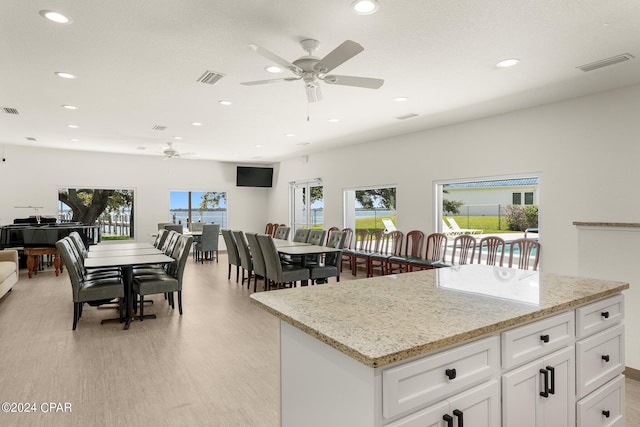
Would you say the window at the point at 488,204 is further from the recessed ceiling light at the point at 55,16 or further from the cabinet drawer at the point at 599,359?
the recessed ceiling light at the point at 55,16

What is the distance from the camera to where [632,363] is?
3000mm

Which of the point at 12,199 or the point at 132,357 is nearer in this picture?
the point at 132,357

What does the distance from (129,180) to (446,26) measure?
9114 mm

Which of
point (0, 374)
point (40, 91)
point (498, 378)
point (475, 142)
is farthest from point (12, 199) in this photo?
point (498, 378)

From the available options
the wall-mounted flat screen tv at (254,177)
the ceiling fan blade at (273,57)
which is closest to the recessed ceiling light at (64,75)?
the ceiling fan blade at (273,57)

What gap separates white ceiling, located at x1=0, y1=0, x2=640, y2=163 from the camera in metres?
2.59

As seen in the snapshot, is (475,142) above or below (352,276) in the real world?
above

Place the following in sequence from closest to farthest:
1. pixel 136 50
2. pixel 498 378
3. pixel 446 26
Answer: pixel 498 378, pixel 446 26, pixel 136 50

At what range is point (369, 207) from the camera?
8102mm

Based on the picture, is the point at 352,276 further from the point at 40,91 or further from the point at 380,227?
the point at 40,91

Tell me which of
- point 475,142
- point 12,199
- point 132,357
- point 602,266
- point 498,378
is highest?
point 475,142

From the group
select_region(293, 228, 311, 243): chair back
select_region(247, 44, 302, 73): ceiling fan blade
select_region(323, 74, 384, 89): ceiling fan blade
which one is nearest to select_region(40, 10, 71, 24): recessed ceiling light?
select_region(247, 44, 302, 73): ceiling fan blade

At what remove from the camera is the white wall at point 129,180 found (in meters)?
8.64

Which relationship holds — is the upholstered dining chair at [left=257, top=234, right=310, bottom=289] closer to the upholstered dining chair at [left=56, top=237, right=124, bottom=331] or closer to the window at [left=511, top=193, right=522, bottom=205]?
the upholstered dining chair at [left=56, top=237, right=124, bottom=331]
